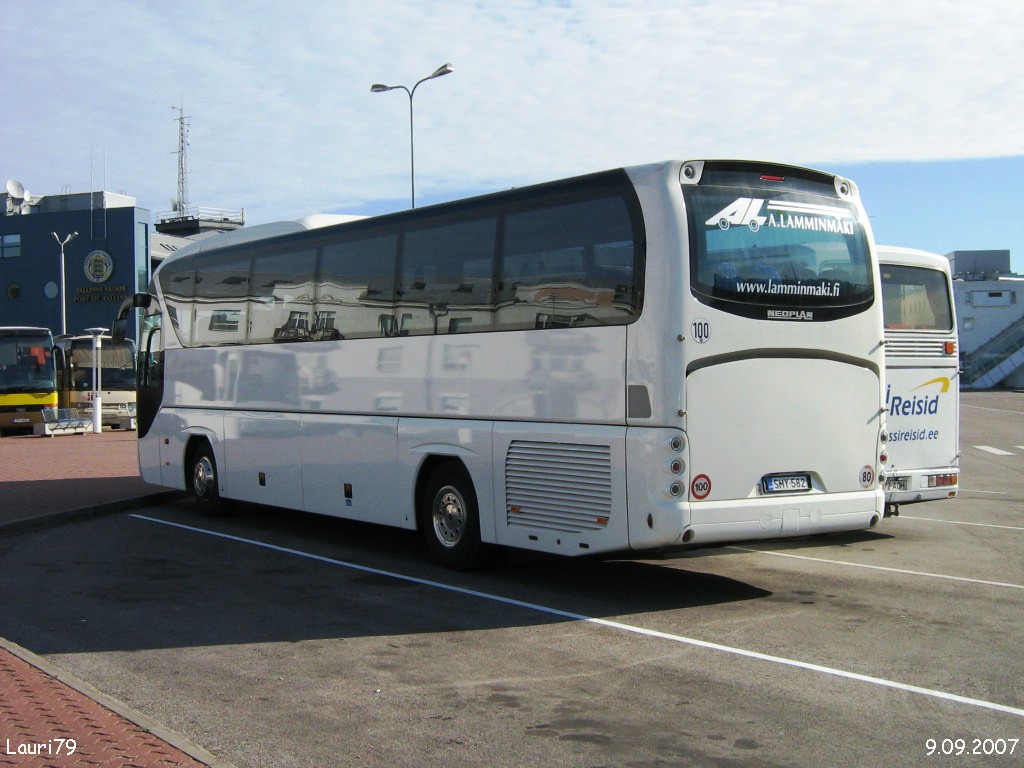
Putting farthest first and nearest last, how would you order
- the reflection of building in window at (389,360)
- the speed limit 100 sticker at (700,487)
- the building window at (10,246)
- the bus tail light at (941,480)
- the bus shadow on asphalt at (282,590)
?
the building window at (10,246)
the bus tail light at (941,480)
the reflection of building in window at (389,360)
the speed limit 100 sticker at (700,487)
the bus shadow on asphalt at (282,590)

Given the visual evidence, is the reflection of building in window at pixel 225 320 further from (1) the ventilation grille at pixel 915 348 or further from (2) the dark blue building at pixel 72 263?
(2) the dark blue building at pixel 72 263

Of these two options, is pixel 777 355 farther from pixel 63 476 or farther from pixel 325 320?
pixel 63 476

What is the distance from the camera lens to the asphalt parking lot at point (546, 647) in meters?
5.69

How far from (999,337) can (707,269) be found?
285 ft

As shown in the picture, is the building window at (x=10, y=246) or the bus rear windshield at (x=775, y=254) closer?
the bus rear windshield at (x=775, y=254)

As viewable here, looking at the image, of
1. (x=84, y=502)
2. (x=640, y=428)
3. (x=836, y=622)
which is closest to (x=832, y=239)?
(x=640, y=428)

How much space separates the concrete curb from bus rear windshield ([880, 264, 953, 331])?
9.65 meters

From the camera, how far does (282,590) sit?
9.88m

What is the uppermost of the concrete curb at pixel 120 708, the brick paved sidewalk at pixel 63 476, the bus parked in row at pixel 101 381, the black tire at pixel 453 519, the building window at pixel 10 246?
the building window at pixel 10 246

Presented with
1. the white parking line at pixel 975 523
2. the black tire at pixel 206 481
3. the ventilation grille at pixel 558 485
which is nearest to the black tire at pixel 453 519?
the ventilation grille at pixel 558 485

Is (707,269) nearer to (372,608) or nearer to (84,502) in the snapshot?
(372,608)

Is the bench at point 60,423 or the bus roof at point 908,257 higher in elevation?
the bus roof at point 908,257

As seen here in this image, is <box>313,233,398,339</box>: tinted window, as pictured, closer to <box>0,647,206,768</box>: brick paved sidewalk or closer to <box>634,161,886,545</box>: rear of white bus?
<box>634,161,886,545</box>: rear of white bus

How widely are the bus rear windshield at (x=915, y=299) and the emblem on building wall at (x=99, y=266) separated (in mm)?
61980
